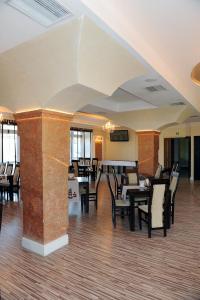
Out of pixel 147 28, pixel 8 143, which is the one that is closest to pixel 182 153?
pixel 8 143

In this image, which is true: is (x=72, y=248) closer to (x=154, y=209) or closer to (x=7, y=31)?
(x=154, y=209)

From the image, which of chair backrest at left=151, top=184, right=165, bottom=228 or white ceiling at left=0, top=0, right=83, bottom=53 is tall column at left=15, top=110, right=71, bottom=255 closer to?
white ceiling at left=0, top=0, right=83, bottom=53

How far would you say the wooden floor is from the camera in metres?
2.82

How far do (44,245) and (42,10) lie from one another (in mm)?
3258

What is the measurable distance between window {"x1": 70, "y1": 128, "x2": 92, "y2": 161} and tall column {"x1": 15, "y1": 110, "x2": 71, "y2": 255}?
1043 cm

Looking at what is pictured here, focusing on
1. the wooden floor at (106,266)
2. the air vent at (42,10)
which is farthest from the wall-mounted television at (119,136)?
the air vent at (42,10)

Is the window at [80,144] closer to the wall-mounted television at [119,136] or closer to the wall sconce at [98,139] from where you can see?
the wall sconce at [98,139]

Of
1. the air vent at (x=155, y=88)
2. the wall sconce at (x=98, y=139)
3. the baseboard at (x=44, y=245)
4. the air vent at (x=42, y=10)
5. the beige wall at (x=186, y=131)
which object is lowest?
the baseboard at (x=44, y=245)

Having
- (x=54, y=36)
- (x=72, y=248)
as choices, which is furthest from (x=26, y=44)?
(x=72, y=248)

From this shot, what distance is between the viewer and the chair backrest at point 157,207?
445 centimetres

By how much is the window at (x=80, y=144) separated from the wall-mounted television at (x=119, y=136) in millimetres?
1716

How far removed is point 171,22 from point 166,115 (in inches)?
209

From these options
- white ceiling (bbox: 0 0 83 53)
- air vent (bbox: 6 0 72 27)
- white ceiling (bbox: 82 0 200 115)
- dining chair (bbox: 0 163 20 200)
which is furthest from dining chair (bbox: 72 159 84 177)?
air vent (bbox: 6 0 72 27)

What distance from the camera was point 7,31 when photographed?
303 centimetres
